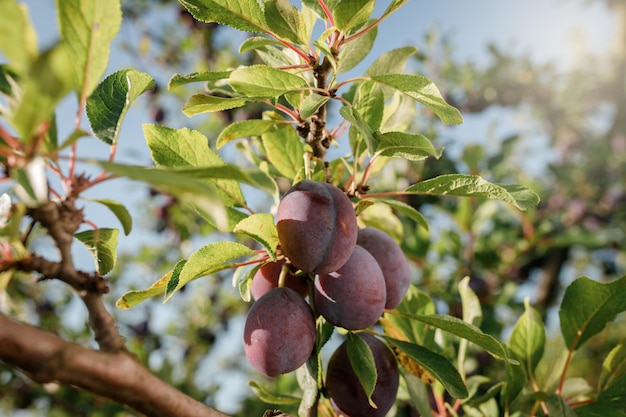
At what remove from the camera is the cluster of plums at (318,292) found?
729mm

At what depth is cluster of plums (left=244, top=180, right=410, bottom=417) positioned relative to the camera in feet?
2.39

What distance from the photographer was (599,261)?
4090 millimetres

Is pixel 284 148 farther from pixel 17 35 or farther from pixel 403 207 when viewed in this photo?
pixel 17 35

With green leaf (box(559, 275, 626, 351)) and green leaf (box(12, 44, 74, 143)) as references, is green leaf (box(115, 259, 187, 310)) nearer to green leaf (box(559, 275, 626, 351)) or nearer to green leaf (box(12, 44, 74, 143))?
green leaf (box(12, 44, 74, 143))

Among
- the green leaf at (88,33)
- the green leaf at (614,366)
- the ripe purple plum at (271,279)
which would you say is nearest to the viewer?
the green leaf at (88,33)

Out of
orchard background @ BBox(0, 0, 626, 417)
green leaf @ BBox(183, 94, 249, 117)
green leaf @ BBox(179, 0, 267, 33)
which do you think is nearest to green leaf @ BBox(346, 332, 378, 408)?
orchard background @ BBox(0, 0, 626, 417)

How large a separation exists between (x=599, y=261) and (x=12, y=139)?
447 cm

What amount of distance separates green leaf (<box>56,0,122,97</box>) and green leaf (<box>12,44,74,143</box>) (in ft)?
0.47

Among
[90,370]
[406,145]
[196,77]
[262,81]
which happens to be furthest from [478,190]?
[90,370]

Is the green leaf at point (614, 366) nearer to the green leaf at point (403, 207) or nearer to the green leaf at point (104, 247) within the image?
the green leaf at point (403, 207)

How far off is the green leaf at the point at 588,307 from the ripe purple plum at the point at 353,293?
406 mm

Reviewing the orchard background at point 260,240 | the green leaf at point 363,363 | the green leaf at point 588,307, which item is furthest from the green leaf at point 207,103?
the green leaf at point 588,307

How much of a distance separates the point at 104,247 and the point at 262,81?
1.11 ft

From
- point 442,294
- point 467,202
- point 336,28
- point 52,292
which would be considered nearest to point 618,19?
point 467,202
